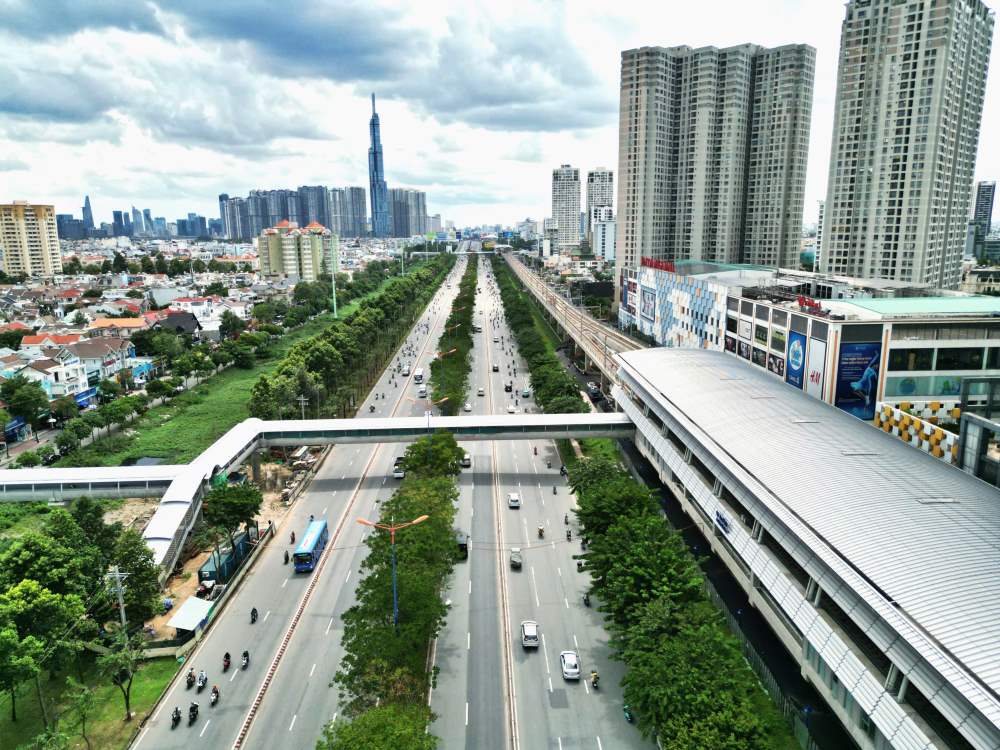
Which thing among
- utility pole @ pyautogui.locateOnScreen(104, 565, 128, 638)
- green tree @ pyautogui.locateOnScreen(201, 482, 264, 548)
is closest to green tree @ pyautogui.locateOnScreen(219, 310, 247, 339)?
green tree @ pyautogui.locateOnScreen(201, 482, 264, 548)

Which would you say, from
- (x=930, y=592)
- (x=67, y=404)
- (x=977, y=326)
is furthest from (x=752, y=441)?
(x=67, y=404)

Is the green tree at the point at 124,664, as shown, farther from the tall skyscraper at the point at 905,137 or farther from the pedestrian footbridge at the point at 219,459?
the tall skyscraper at the point at 905,137

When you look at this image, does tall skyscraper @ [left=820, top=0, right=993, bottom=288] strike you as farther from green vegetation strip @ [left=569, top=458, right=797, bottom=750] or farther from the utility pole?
the utility pole

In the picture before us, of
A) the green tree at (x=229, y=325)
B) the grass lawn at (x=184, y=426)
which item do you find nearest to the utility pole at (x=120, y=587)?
the grass lawn at (x=184, y=426)

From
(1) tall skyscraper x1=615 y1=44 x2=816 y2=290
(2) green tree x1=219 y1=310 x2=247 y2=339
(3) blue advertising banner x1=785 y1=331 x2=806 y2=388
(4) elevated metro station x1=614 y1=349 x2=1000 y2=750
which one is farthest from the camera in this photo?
(1) tall skyscraper x1=615 y1=44 x2=816 y2=290

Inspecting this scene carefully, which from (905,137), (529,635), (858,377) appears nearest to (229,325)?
(529,635)

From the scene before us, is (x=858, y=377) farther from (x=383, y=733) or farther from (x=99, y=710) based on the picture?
(x=99, y=710)
